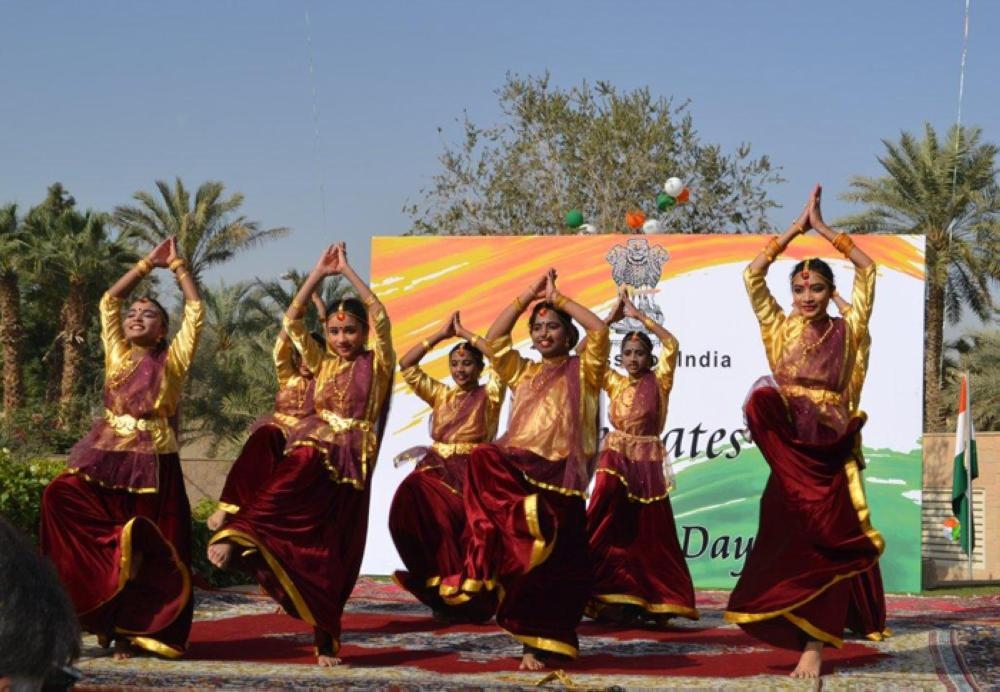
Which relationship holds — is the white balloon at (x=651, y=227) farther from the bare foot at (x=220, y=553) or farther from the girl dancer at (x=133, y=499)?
the bare foot at (x=220, y=553)

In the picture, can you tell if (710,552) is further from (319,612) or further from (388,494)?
(319,612)

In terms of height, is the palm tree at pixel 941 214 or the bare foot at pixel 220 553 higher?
the palm tree at pixel 941 214

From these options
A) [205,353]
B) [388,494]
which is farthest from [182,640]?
[205,353]

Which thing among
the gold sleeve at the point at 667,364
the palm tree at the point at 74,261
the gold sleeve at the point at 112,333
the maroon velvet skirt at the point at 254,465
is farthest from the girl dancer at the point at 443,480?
the palm tree at the point at 74,261

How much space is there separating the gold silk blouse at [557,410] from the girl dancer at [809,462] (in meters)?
0.70

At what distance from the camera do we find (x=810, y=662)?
614 centimetres

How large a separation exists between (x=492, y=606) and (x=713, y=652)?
1.57 metres

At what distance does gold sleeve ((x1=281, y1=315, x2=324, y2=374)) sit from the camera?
279 inches

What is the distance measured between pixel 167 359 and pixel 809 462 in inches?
115

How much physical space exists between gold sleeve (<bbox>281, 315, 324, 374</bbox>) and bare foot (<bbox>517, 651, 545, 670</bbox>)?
175cm

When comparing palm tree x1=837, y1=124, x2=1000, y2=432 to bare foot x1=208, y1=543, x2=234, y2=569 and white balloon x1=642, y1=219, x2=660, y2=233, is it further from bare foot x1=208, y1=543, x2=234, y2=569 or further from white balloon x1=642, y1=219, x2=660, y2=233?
bare foot x1=208, y1=543, x2=234, y2=569

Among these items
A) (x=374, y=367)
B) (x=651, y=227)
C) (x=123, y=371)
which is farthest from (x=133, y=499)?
(x=651, y=227)

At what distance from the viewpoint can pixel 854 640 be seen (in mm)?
7480

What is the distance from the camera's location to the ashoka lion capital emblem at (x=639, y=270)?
1223cm
